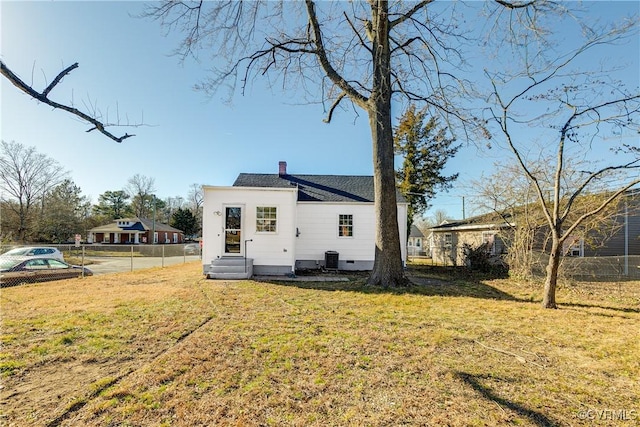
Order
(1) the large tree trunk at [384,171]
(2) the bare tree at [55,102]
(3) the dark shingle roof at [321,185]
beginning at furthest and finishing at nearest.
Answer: (3) the dark shingle roof at [321,185] → (1) the large tree trunk at [384,171] → (2) the bare tree at [55,102]

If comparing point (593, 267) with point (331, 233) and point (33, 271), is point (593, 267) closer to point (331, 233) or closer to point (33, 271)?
point (331, 233)

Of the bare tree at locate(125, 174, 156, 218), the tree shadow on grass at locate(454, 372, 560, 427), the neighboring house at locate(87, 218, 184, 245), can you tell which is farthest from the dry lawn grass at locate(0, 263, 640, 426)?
the bare tree at locate(125, 174, 156, 218)

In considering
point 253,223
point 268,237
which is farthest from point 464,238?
point 253,223

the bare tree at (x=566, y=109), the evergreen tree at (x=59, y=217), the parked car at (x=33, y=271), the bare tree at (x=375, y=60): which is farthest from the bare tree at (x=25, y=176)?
the bare tree at (x=566, y=109)

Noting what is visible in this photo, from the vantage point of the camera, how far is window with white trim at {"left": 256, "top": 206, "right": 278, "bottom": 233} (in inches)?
412

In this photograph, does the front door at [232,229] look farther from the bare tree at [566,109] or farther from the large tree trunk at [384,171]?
the bare tree at [566,109]

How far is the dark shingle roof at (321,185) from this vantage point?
13.7m

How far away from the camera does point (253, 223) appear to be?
1041 centimetres

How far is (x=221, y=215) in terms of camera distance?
406 inches

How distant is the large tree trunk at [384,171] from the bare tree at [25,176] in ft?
119

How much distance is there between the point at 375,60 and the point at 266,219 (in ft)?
20.5

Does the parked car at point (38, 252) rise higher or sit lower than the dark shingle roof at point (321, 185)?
lower

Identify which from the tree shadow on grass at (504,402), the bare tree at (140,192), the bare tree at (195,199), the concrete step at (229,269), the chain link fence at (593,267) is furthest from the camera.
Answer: the bare tree at (195,199)

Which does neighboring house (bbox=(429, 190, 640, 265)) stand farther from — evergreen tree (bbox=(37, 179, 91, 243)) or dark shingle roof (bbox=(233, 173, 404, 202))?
evergreen tree (bbox=(37, 179, 91, 243))
